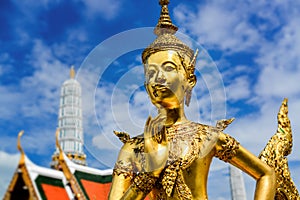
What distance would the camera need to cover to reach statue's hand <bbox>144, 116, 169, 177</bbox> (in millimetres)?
2539

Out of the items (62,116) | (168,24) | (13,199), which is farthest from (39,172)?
(62,116)

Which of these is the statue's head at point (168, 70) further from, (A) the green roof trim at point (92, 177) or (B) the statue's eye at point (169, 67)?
(A) the green roof trim at point (92, 177)

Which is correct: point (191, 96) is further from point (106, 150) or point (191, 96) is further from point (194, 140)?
point (106, 150)

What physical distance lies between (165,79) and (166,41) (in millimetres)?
293

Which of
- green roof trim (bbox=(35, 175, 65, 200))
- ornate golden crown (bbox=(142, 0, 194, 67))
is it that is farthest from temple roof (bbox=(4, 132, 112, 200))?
ornate golden crown (bbox=(142, 0, 194, 67))

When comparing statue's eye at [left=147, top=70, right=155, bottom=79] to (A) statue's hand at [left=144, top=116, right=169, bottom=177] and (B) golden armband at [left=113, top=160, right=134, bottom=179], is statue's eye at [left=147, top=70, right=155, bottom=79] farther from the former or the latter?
(B) golden armband at [left=113, top=160, right=134, bottom=179]

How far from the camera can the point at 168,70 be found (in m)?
2.80

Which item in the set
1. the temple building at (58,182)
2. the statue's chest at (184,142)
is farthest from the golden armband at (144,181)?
the temple building at (58,182)

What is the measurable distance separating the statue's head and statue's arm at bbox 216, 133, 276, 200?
1.19ft

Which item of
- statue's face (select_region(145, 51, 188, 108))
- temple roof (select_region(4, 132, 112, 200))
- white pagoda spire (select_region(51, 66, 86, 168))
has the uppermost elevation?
white pagoda spire (select_region(51, 66, 86, 168))

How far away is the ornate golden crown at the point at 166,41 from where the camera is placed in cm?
288

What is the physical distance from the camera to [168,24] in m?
3.04

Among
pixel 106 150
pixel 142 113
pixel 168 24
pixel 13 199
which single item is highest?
pixel 13 199

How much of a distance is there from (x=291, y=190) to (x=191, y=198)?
2.68 ft
